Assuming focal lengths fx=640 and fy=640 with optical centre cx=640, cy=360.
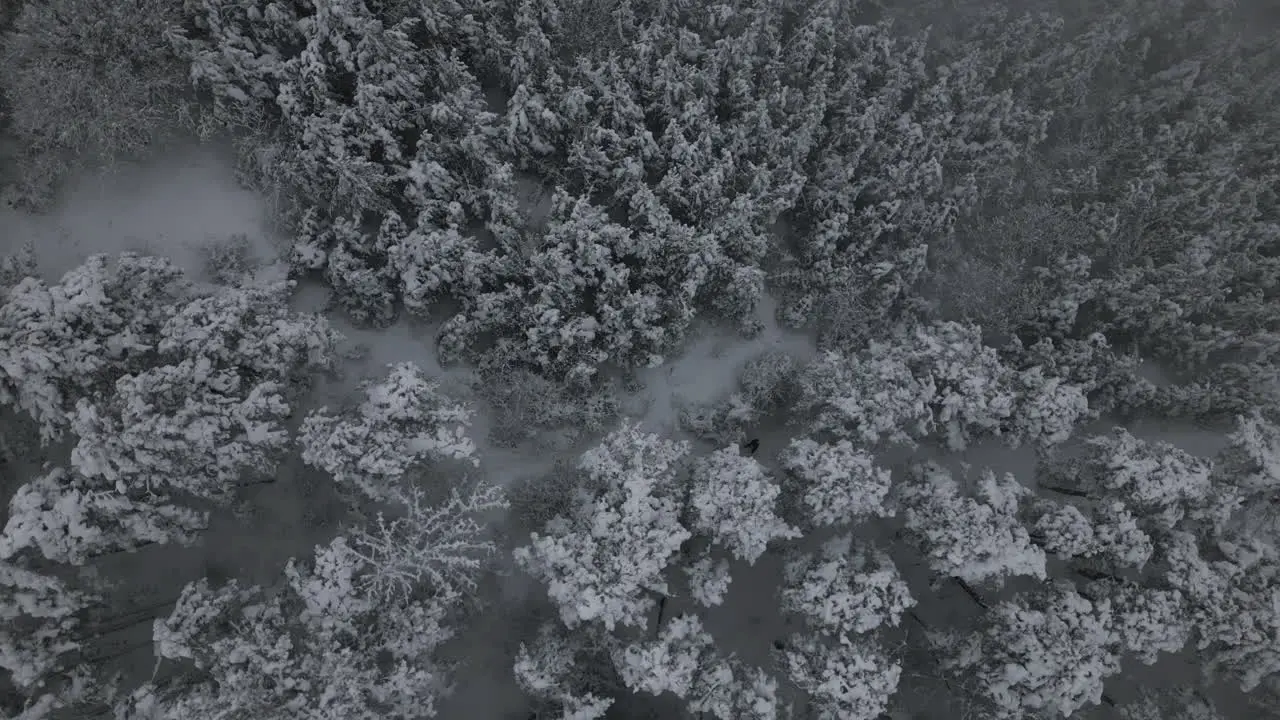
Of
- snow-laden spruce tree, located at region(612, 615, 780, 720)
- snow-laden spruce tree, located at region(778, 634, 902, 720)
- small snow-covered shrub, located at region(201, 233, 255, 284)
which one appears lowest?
snow-laden spruce tree, located at region(612, 615, 780, 720)

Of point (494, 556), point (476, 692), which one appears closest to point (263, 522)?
point (494, 556)

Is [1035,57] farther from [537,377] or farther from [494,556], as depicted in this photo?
[494,556]

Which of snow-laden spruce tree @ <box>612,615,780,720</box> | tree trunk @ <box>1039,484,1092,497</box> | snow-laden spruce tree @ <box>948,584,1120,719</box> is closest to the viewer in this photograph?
snow-laden spruce tree @ <box>612,615,780,720</box>

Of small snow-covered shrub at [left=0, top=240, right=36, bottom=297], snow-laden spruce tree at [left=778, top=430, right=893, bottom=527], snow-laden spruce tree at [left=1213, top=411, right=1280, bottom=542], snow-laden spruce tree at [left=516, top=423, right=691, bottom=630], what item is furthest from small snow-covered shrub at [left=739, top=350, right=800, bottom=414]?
small snow-covered shrub at [left=0, top=240, right=36, bottom=297]

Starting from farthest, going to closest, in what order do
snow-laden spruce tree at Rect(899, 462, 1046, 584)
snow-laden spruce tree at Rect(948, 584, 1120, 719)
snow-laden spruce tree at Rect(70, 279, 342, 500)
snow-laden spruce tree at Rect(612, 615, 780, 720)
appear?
snow-laden spruce tree at Rect(899, 462, 1046, 584)
snow-laden spruce tree at Rect(948, 584, 1120, 719)
snow-laden spruce tree at Rect(612, 615, 780, 720)
snow-laden spruce tree at Rect(70, 279, 342, 500)

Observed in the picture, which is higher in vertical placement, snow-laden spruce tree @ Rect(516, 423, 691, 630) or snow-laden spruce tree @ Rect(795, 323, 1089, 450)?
snow-laden spruce tree @ Rect(795, 323, 1089, 450)

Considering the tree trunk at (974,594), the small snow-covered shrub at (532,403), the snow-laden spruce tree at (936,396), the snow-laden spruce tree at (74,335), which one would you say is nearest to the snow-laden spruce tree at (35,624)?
the snow-laden spruce tree at (74,335)

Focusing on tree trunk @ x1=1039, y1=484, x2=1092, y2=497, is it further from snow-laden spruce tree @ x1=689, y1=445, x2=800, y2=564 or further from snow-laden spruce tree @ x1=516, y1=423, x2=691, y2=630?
snow-laden spruce tree @ x1=516, y1=423, x2=691, y2=630
